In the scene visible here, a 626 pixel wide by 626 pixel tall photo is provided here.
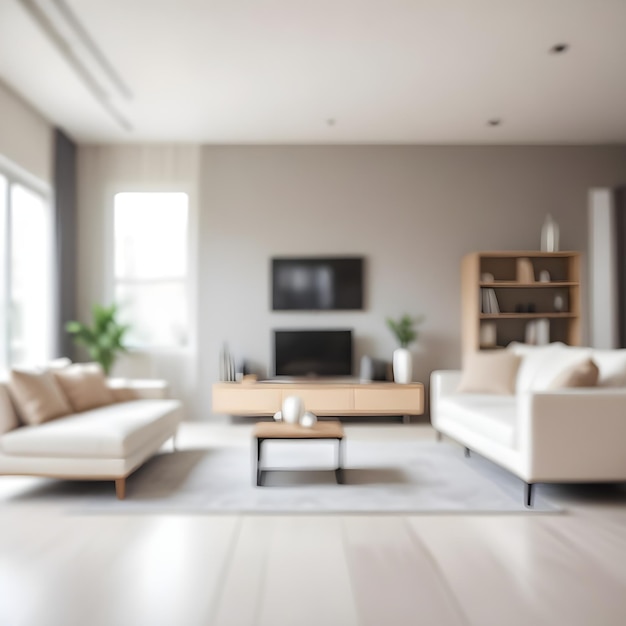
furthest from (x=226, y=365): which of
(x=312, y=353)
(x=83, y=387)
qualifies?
(x=83, y=387)

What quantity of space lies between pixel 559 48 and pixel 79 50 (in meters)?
3.43

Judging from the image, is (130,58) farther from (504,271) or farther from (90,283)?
(504,271)

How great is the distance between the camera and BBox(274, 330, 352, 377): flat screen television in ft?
19.9

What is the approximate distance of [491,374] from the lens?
15.1 feet

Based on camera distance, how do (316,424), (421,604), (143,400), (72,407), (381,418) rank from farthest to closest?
(381,418) < (143,400) < (72,407) < (316,424) < (421,604)

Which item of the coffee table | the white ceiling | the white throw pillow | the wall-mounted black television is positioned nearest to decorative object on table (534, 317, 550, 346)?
the wall-mounted black television

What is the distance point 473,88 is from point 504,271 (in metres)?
2.06

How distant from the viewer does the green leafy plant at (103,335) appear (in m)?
5.71

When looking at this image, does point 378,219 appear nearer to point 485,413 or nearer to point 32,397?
point 485,413

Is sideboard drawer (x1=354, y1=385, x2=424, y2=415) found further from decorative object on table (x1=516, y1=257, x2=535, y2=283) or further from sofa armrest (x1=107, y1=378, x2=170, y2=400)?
sofa armrest (x1=107, y1=378, x2=170, y2=400)

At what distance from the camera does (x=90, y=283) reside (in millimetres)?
6266

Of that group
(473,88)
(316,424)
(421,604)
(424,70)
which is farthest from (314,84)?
(421,604)

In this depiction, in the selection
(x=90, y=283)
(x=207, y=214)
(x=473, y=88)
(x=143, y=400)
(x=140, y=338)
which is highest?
(x=473, y=88)

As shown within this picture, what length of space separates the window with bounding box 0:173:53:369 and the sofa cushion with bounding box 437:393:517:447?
12.4 feet
